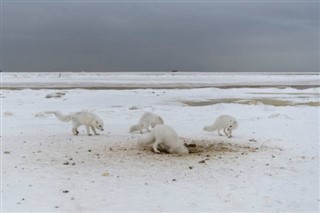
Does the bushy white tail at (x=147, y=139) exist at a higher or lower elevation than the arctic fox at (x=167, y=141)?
higher

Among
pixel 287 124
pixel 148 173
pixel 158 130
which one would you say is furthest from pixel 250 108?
pixel 148 173

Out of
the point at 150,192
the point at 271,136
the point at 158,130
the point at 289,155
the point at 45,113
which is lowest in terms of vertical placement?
the point at 150,192

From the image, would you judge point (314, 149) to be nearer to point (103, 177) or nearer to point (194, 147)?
point (194, 147)

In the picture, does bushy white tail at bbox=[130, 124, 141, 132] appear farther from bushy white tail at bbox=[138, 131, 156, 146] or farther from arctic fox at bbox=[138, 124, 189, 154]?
arctic fox at bbox=[138, 124, 189, 154]

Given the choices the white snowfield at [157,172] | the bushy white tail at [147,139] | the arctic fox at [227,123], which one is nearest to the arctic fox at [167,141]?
the bushy white tail at [147,139]

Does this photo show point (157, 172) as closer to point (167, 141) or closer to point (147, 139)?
point (167, 141)

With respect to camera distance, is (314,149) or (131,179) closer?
(131,179)

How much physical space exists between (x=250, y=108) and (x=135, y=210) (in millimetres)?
16027

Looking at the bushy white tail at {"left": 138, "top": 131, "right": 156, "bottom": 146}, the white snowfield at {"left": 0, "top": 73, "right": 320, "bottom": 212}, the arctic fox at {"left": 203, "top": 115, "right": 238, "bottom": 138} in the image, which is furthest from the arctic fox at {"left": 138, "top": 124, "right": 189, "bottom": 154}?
the arctic fox at {"left": 203, "top": 115, "right": 238, "bottom": 138}

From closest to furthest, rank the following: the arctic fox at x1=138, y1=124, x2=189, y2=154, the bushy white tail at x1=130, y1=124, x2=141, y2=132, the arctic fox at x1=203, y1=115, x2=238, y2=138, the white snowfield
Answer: the white snowfield
the arctic fox at x1=138, y1=124, x2=189, y2=154
the arctic fox at x1=203, y1=115, x2=238, y2=138
the bushy white tail at x1=130, y1=124, x2=141, y2=132

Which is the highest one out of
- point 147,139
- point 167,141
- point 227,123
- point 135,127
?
point 135,127

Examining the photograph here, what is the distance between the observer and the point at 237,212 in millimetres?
6734

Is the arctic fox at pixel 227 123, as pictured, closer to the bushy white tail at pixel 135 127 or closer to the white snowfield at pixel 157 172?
the white snowfield at pixel 157 172

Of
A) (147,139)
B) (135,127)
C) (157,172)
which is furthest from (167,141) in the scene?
(135,127)
